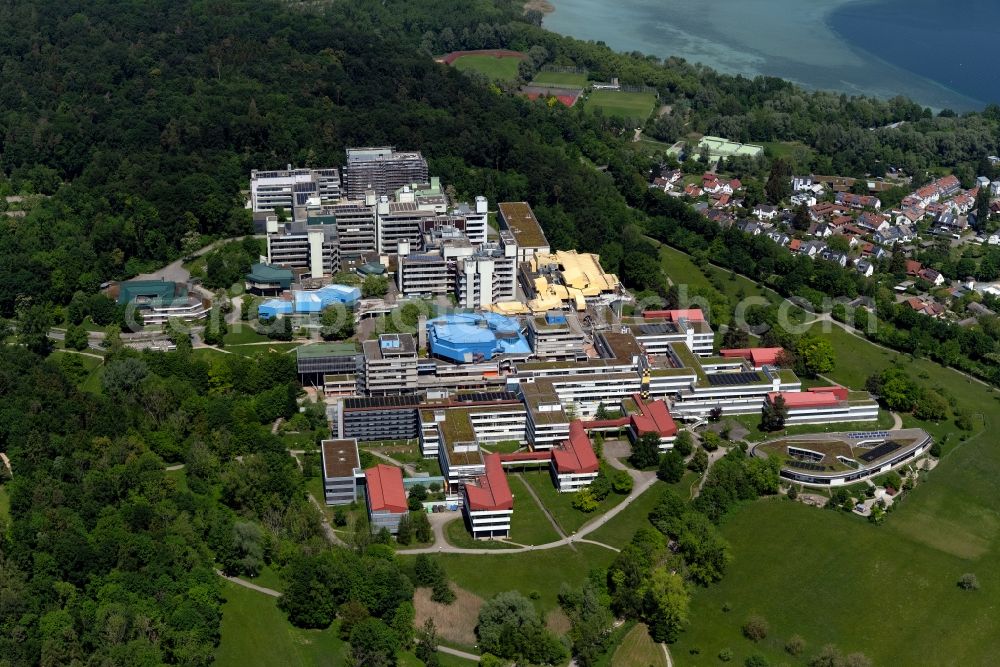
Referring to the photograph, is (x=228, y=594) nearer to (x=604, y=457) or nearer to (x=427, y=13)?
(x=604, y=457)

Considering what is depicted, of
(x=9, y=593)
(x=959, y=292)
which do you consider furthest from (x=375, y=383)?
(x=959, y=292)

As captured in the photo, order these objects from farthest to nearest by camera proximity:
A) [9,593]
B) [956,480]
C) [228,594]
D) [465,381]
Answer: [465,381]
[956,480]
[228,594]
[9,593]

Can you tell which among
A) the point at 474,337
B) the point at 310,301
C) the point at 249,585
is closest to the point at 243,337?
the point at 310,301

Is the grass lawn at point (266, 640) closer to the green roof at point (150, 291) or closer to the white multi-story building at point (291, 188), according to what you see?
the green roof at point (150, 291)

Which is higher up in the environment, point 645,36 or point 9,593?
point 9,593

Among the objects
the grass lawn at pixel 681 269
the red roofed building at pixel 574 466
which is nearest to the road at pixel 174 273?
the red roofed building at pixel 574 466
